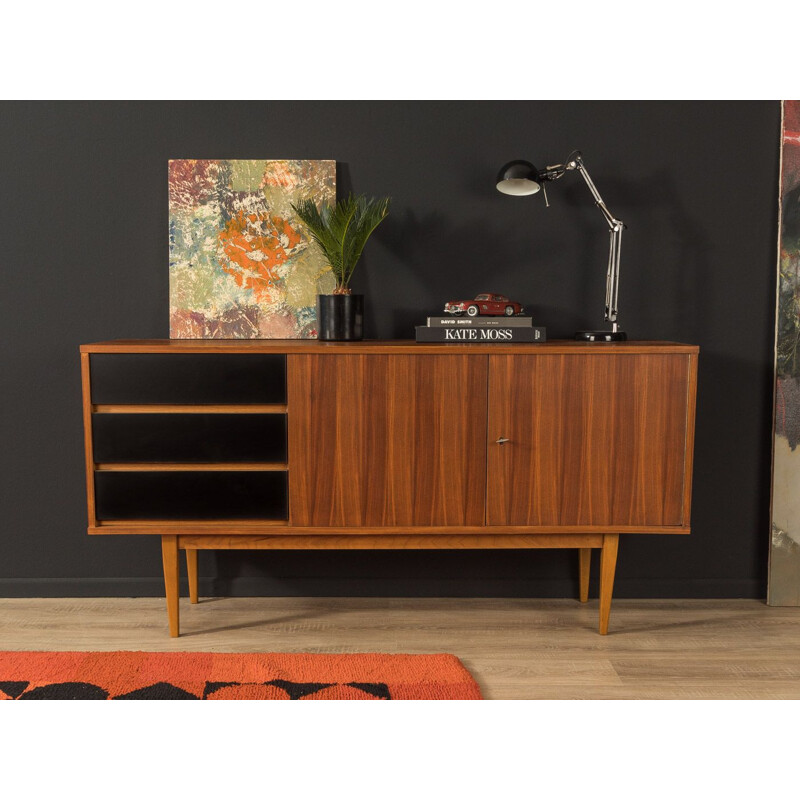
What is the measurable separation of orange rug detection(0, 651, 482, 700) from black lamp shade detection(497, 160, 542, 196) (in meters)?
1.66

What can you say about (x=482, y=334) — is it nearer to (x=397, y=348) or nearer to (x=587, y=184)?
(x=397, y=348)

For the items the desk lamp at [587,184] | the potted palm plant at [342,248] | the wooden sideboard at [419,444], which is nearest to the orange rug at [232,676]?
the wooden sideboard at [419,444]

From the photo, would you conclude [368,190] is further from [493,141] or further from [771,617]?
[771,617]

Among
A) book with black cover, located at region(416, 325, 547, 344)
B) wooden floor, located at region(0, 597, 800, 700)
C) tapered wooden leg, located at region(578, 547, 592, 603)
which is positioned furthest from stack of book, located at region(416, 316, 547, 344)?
wooden floor, located at region(0, 597, 800, 700)

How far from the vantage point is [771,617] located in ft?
9.72

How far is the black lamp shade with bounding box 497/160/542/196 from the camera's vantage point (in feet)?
9.21

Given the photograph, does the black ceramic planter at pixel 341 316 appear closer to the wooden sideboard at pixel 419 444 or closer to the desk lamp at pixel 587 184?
the wooden sideboard at pixel 419 444

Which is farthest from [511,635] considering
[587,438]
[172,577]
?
[172,577]

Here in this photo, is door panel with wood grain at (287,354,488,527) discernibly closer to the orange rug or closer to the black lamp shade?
the orange rug

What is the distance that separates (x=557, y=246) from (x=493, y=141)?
1.55 ft

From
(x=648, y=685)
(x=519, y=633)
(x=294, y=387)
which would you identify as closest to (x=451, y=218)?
(x=294, y=387)

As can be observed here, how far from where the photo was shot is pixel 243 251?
3.02 metres

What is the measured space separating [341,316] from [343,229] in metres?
0.31

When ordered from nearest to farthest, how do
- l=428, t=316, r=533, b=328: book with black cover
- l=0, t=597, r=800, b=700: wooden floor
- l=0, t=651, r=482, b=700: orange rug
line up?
1. l=0, t=651, r=482, b=700: orange rug
2. l=0, t=597, r=800, b=700: wooden floor
3. l=428, t=316, r=533, b=328: book with black cover
